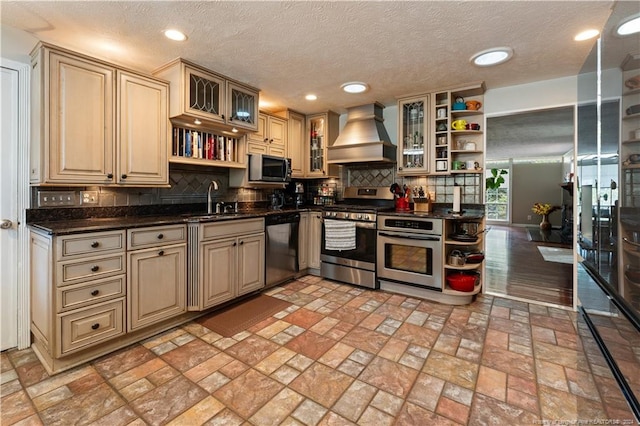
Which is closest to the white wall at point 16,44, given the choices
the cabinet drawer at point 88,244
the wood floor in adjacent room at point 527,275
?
the cabinet drawer at point 88,244

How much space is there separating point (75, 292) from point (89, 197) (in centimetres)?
94

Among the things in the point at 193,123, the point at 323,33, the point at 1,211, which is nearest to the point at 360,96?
the point at 323,33

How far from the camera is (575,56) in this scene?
2561mm

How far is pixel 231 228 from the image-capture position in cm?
291

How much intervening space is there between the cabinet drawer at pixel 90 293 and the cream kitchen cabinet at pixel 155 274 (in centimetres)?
7

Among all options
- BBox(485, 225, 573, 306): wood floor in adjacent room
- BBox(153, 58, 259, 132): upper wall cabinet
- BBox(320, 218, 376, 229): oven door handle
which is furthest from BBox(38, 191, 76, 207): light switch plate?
BBox(485, 225, 573, 306): wood floor in adjacent room

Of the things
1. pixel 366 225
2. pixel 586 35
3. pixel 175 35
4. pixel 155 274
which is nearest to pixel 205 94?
pixel 175 35

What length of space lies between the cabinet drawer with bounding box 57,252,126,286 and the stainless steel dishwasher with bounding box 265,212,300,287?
1.49 m

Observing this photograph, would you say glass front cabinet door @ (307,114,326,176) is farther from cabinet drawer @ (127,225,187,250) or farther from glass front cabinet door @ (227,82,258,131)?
cabinet drawer @ (127,225,187,250)

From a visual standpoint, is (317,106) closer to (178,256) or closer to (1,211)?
(178,256)

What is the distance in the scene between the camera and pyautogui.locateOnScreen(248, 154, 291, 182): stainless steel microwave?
3570 millimetres

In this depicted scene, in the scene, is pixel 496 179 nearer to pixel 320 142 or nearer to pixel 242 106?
pixel 320 142

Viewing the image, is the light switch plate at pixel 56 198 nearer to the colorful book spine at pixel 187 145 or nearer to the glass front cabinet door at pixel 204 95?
the colorful book spine at pixel 187 145

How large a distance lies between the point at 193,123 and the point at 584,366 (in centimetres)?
367
